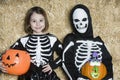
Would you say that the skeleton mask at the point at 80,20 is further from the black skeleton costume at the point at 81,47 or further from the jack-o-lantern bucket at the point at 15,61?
the jack-o-lantern bucket at the point at 15,61

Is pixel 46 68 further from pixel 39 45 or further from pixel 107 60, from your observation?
pixel 107 60

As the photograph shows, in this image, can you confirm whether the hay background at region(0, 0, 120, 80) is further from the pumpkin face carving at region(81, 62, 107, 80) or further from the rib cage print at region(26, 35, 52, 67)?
the pumpkin face carving at region(81, 62, 107, 80)

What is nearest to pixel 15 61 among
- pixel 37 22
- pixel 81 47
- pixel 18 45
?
pixel 18 45

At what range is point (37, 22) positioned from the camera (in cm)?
298

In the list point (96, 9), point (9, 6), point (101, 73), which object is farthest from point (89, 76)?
point (9, 6)

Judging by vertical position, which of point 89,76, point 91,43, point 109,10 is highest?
point 109,10

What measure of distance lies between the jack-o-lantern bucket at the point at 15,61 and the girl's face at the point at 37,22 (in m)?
0.21

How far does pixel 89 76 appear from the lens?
112 inches

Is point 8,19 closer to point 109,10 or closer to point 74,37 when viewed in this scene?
point 74,37

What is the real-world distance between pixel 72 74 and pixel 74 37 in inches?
10.2

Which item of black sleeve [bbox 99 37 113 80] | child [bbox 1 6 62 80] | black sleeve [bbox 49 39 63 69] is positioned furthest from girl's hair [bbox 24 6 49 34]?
black sleeve [bbox 99 37 113 80]

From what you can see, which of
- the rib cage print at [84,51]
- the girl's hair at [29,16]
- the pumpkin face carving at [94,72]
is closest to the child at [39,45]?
the girl's hair at [29,16]

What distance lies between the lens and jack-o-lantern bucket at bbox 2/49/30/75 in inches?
112

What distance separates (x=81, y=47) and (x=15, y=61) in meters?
0.46
